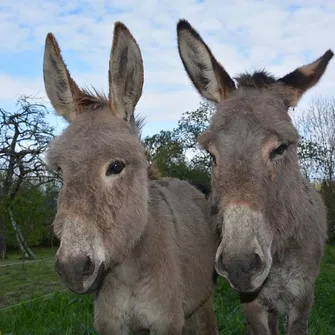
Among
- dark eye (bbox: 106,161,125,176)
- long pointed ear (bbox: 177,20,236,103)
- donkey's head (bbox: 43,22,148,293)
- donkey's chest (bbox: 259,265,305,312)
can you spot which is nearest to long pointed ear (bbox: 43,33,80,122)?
donkey's head (bbox: 43,22,148,293)

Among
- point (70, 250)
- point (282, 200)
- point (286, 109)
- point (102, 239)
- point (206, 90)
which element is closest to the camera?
point (70, 250)

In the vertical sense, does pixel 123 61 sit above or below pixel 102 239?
above

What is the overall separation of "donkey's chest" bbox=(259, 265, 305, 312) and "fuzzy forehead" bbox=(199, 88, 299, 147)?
3.87ft

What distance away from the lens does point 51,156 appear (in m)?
3.51

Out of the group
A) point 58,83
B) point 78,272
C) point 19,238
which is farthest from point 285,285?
point 19,238

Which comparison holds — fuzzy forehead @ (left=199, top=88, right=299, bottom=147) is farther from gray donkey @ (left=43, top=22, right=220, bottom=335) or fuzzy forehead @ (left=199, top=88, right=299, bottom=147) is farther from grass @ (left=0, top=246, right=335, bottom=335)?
grass @ (left=0, top=246, right=335, bottom=335)

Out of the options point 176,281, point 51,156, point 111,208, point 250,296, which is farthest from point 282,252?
point 51,156

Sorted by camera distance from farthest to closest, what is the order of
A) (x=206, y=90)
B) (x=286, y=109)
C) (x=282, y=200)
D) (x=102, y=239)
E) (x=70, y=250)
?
(x=206, y=90) < (x=286, y=109) < (x=282, y=200) < (x=102, y=239) < (x=70, y=250)

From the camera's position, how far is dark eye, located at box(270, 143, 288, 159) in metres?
3.28

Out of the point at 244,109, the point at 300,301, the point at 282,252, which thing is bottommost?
the point at 300,301

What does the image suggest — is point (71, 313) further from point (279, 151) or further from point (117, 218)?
point (279, 151)

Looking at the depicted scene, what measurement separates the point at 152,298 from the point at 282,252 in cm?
116

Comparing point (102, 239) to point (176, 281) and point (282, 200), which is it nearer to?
point (176, 281)

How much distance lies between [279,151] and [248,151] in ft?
0.99
